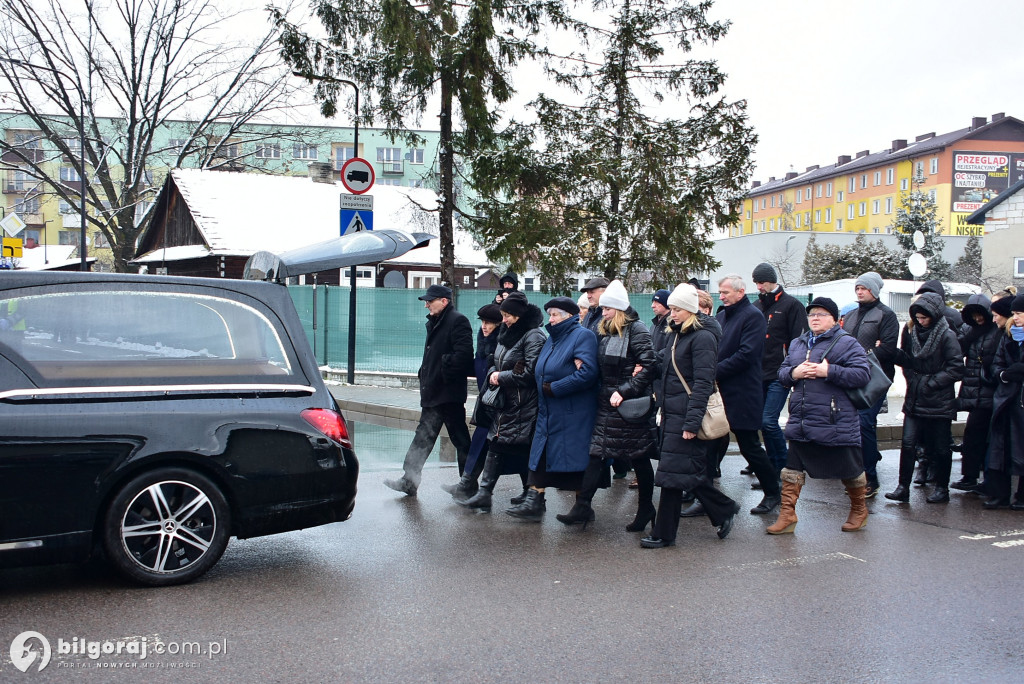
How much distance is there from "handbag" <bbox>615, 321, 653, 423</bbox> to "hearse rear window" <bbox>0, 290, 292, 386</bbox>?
2.42m

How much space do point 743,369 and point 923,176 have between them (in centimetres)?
7691

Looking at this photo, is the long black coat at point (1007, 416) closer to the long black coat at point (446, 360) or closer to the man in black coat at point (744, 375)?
the man in black coat at point (744, 375)

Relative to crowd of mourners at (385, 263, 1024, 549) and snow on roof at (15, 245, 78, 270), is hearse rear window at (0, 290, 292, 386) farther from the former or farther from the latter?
snow on roof at (15, 245, 78, 270)

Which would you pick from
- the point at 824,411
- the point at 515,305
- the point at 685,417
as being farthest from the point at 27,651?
the point at 824,411

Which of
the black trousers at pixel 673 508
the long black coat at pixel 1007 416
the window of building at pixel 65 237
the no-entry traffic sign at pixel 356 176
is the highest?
the window of building at pixel 65 237

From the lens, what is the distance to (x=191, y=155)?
51812 millimetres

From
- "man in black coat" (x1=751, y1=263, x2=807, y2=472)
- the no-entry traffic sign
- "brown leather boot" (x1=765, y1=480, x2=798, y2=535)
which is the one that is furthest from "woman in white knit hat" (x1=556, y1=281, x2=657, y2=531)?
the no-entry traffic sign

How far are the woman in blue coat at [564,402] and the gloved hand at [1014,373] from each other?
11.5 feet

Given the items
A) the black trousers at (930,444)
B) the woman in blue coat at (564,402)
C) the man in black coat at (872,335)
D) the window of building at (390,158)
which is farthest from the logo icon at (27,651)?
the window of building at (390,158)

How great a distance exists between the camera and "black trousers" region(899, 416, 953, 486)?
8.20 meters

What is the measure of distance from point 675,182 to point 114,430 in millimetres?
14221

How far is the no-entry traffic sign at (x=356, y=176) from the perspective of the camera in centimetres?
1444

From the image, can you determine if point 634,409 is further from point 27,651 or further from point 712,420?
point 27,651

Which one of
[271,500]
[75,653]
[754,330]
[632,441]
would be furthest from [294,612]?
[754,330]
